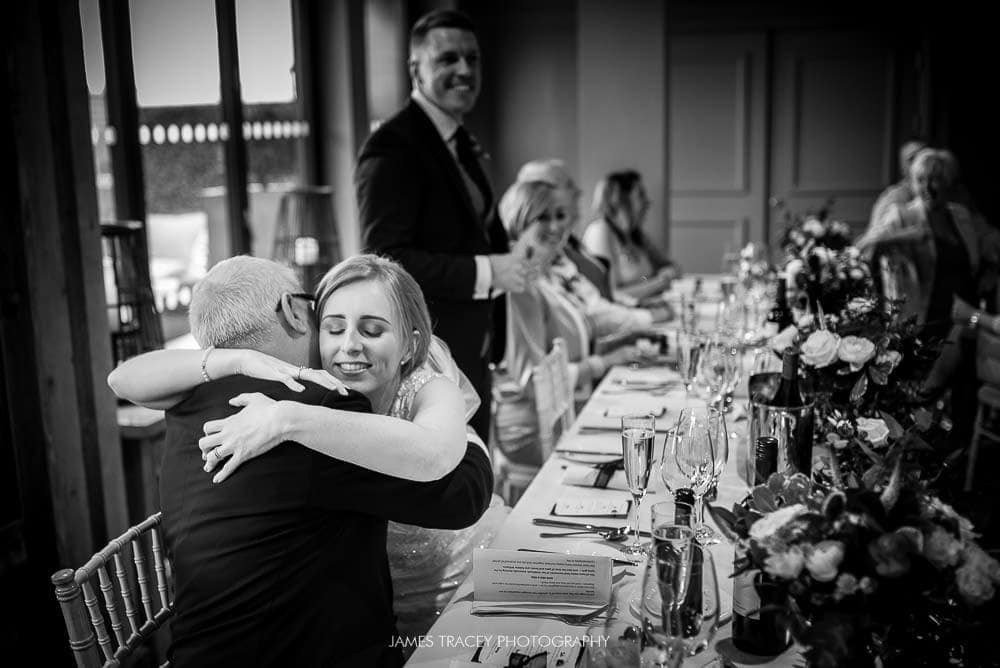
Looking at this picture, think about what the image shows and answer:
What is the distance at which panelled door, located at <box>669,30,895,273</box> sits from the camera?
805 cm

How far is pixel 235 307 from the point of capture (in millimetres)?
1579

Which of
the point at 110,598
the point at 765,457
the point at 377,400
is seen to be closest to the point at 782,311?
Answer: the point at 765,457

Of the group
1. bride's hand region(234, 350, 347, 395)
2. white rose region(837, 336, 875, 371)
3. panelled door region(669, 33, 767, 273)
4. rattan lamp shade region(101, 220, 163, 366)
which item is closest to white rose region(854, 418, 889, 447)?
white rose region(837, 336, 875, 371)

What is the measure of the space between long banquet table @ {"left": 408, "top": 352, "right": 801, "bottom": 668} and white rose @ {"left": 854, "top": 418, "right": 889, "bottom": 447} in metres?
0.31

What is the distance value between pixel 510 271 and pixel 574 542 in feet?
4.40

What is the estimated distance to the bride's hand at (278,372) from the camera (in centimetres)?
145

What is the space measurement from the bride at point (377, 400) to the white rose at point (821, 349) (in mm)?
697

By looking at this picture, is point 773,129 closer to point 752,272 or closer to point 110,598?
point 752,272

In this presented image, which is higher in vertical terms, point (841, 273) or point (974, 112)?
point (974, 112)

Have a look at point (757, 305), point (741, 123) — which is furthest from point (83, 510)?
point (741, 123)

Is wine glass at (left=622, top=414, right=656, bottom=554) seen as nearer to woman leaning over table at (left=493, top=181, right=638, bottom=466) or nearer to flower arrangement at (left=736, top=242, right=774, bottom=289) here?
woman leaning over table at (left=493, top=181, right=638, bottom=466)

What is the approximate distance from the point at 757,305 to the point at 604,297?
2.76 ft

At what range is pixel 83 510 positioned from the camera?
273 cm

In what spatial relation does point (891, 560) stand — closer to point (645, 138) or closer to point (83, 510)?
point (83, 510)
